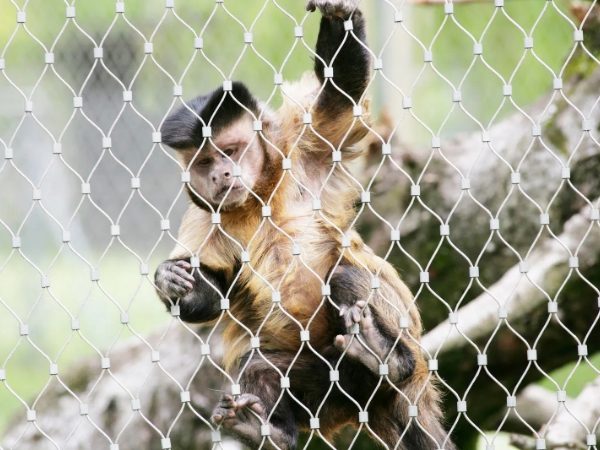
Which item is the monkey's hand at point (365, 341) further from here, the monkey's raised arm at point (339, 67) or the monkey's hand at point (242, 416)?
the monkey's raised arm at point (339, 67)

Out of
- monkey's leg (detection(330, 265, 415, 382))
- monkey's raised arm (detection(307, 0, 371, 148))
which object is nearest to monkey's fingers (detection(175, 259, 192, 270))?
monkey's leg (detection(330, 265, 415, 382))

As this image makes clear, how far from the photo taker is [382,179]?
5848mm

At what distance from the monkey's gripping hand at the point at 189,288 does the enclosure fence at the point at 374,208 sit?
11 centimetres

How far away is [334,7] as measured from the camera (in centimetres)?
398

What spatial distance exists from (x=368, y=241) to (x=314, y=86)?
1.77 meters

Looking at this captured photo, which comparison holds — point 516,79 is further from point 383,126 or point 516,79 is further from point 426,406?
point 426,406

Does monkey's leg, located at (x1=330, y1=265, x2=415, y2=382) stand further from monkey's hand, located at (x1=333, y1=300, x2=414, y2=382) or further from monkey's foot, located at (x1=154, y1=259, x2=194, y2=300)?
monkey's foot, located at (x1=154, y1=259, x2=194, y2=300)

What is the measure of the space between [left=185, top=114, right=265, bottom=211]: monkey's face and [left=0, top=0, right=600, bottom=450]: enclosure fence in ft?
0.32

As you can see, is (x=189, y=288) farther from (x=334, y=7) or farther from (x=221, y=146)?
(x=334, y=7)

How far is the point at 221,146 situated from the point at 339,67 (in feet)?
1.76

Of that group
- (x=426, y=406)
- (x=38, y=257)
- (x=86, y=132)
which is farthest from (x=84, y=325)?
(x=426, y=406)

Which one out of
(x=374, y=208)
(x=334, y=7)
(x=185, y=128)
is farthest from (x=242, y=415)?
(x=374, y=208)

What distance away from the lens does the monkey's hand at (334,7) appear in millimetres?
3957

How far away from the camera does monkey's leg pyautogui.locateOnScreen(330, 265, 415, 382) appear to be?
12.5ft
